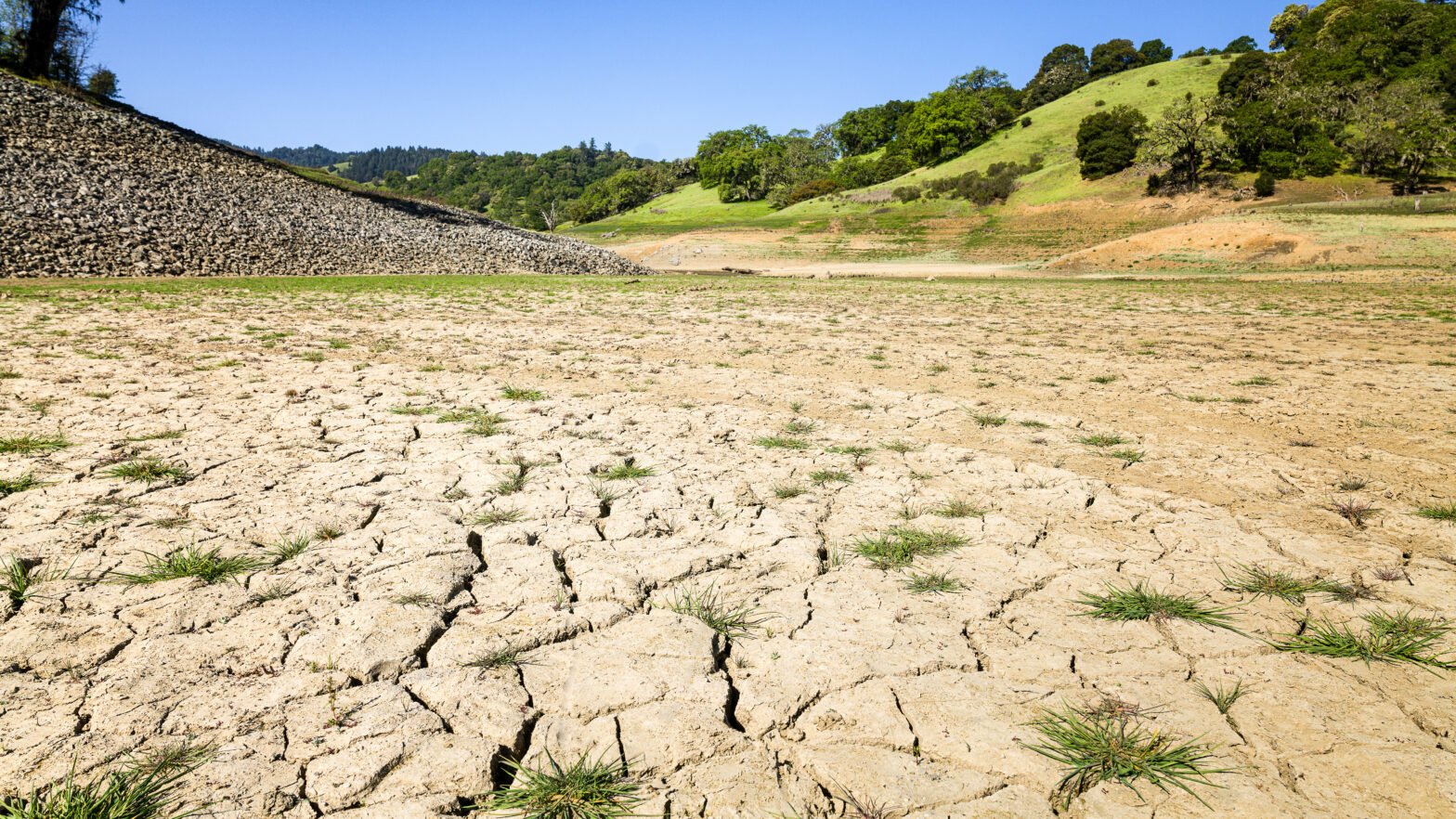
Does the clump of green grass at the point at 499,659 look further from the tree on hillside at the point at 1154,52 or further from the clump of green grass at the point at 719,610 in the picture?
the tree on hillside at the point at 1154,52

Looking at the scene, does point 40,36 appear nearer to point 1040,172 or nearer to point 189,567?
point 189,567

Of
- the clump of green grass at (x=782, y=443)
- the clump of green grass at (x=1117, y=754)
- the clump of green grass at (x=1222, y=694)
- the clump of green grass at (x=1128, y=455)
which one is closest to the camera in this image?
the clump of green grass at (x=1117, y=754)

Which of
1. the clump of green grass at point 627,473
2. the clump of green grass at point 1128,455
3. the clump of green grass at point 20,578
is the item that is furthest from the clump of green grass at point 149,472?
the clump of green grass at point 1128,455

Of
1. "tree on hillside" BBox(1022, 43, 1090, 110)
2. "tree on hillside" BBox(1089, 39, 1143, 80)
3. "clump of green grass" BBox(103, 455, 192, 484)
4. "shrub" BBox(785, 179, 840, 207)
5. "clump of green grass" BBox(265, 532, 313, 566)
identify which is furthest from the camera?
"tree on hillside" BBox(1089, 39, 1143, 80)

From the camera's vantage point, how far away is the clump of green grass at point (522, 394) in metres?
6.38

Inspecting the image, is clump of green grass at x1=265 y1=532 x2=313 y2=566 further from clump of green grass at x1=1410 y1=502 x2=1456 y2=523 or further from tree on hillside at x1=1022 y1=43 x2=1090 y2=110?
tree on hillside at x1=1022 y1=43 x2=1090 y2=110

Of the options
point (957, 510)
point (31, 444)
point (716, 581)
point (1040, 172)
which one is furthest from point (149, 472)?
point (1040, 172)

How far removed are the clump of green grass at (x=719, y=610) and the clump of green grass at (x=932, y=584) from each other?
717mm

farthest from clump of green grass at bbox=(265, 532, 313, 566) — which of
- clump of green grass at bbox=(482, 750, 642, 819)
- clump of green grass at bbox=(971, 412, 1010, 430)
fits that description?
clump of green grass at bbox=(971, 412, 1010, 430)

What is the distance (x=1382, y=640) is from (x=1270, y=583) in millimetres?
456

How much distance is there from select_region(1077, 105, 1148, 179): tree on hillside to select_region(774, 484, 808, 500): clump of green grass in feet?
166

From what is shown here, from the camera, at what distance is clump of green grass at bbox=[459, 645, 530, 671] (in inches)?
97.7

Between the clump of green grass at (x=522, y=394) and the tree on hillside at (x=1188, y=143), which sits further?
the tree on hillside at (x=1188, y=143)

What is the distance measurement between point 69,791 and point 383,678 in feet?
2.65
